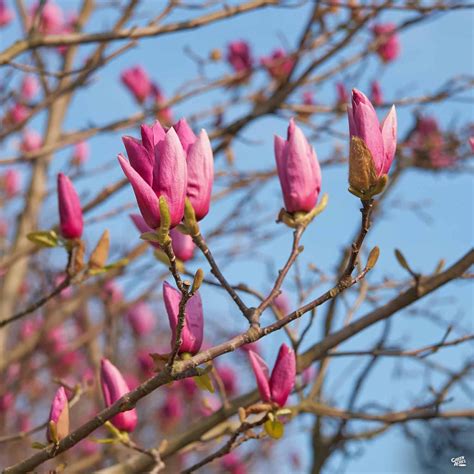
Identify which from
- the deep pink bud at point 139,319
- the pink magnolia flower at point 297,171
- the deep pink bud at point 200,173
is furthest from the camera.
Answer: the deep pink bud at point 139,319

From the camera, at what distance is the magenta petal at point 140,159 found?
98 cm

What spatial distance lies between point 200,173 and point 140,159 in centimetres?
12

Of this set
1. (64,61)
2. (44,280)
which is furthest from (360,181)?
(64,61)

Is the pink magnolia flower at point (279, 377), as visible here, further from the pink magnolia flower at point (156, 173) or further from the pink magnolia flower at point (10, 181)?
the pink magnolia flower at point (10, 181)

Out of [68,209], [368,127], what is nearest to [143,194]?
[368,127]

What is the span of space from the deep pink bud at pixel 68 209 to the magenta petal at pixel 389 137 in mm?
679

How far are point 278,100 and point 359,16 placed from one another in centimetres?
49

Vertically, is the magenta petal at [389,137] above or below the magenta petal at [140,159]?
below

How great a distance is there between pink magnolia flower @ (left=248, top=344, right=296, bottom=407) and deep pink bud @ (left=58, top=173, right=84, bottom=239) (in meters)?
0.49

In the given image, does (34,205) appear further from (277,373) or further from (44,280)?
(277,373)

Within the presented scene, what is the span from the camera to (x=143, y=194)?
38.0 inches

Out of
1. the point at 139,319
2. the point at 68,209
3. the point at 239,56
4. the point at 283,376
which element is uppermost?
the point at 239,56

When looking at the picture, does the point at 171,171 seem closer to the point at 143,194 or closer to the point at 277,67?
the point at 143,194

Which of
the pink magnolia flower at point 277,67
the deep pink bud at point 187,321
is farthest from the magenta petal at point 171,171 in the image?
the pink magnolia flower at point 277,67
